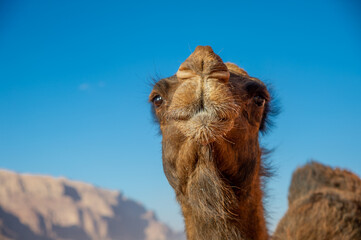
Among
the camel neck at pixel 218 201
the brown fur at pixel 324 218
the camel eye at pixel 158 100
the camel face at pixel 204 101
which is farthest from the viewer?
the brown fur at pixel 324 218

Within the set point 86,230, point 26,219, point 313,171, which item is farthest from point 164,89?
point 86,230

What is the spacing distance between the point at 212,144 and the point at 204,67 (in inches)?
26.5

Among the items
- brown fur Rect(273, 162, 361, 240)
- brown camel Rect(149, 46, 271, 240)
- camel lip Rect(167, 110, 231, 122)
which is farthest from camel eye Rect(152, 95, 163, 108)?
brown fur Rect(273, 162, 361, 240)

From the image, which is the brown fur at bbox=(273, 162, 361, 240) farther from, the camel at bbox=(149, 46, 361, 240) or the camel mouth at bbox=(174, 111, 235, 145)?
the camel mouth at bbox=(174, 111, 235, 145)

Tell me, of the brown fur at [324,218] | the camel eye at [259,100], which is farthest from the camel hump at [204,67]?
the brown fur at [324,218]

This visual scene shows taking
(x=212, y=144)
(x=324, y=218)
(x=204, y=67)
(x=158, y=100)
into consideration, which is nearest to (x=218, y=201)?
(x=212, y=144)

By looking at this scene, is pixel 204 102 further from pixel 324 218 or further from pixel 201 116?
pixel 324 218

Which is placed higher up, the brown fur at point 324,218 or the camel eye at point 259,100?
the camel eye at point 259,100

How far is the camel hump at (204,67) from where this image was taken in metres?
2.44

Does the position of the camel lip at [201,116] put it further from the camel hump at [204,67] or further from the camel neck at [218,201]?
the camel neck at [218,201]

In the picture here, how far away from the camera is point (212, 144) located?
2736 millimetres

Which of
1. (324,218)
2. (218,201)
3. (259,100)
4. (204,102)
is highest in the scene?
(259,100)

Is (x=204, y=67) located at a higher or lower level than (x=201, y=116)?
higher

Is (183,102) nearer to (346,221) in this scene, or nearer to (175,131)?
(175,131)
